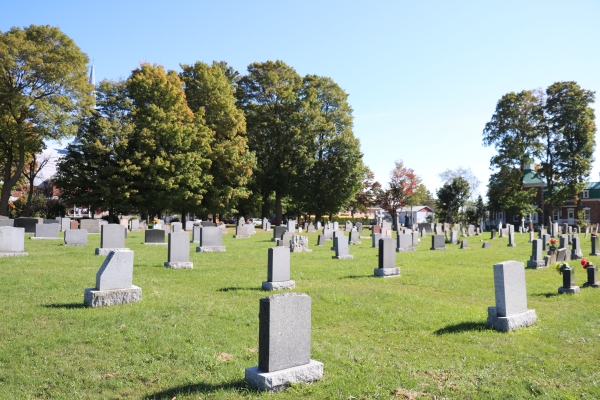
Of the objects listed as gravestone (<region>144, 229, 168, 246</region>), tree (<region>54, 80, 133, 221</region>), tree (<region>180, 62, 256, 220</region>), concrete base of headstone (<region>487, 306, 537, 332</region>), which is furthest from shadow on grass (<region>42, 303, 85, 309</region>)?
tree (<region>180, 62, 256, 220</region>)

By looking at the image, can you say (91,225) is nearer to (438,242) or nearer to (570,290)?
(438,242)

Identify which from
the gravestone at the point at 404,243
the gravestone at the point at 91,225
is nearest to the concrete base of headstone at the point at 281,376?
the gravestone at the point at 404,243

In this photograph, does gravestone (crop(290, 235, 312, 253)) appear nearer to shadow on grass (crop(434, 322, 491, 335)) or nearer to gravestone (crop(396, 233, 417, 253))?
gravestone (crop(396, 233, 417, 253))

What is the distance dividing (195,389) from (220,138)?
123 ft

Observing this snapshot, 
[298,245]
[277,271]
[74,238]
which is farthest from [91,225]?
[277,271]

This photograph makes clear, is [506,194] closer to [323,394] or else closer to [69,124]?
[69,124]

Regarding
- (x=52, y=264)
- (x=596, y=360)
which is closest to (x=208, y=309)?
(x=596, y=360)

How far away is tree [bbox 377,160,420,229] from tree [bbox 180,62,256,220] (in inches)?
882

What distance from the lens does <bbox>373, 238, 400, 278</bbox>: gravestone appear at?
1272cm

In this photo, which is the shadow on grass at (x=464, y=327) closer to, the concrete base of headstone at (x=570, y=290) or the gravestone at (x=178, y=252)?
the concrete base of headstone at (x=570, y=290)

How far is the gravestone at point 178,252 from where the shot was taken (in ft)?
43.0

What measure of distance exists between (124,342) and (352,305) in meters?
4.32

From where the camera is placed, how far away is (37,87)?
33.8m

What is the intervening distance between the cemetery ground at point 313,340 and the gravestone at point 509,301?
0.20 metres
